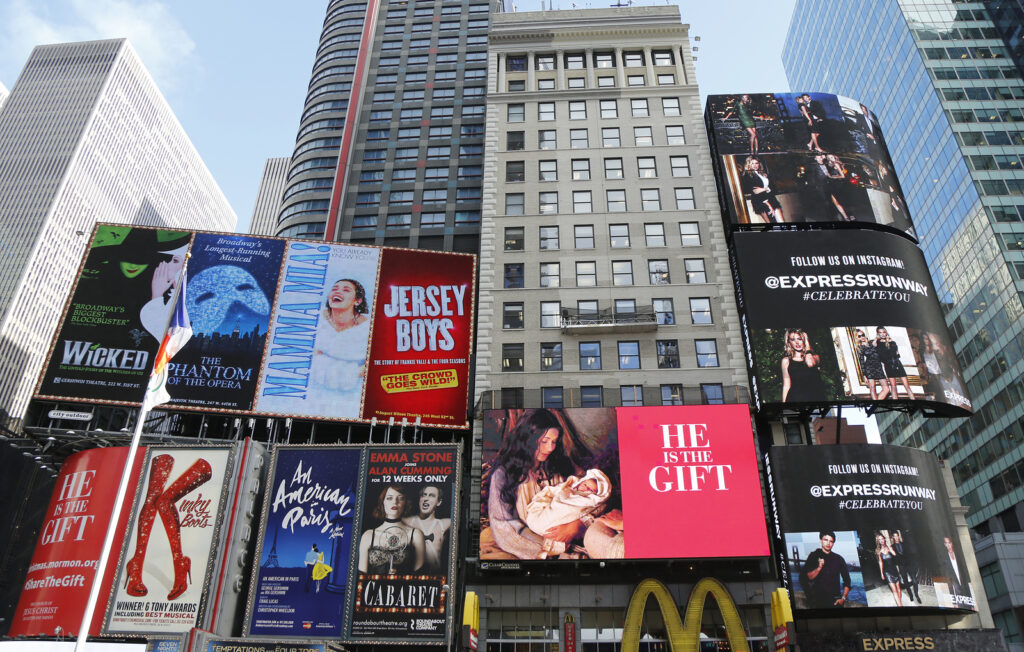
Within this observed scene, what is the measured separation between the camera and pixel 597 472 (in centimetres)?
4425

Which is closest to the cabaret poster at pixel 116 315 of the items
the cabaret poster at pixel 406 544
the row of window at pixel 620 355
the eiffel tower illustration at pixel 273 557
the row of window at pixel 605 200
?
the eiffel tower illustration at pixel 273 557

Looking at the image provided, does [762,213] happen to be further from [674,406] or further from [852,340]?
[674,406]

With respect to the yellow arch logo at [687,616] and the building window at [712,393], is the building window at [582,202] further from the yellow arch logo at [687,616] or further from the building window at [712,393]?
the yellow arch logo at [687,616]

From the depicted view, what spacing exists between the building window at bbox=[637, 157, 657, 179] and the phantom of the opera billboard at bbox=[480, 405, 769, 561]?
2018 centimetres

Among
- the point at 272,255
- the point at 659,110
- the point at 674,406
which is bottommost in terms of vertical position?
the point at 674,406

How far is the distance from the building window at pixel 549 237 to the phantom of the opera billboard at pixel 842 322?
12.5 metres

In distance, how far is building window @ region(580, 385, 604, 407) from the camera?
49050mm

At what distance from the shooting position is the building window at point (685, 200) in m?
56.4

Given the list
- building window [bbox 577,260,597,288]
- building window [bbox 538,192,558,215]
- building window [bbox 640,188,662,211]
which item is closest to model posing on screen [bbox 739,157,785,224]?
building window [bbox 640,188,662,211]

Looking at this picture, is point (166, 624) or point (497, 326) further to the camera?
point (497, 326)

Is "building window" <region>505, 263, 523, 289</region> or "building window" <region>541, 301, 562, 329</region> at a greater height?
"building window" <region>505, 263, 523, 289</region>

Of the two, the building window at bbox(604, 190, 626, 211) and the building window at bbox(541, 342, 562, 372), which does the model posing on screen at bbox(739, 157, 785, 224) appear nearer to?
the building window at bbox(604, 190, 626, 211)

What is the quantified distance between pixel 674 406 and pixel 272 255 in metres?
29.2

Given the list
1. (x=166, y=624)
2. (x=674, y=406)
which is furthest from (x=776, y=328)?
(x=166, y=624)
